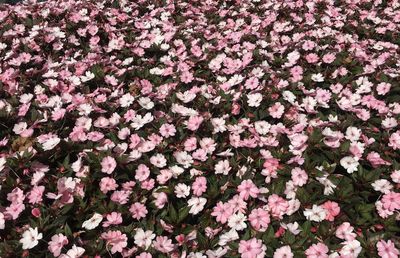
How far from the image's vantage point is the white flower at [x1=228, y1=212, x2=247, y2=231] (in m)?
3.06

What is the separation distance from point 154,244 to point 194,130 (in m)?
1.32

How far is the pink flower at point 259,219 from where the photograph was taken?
3.04 meters

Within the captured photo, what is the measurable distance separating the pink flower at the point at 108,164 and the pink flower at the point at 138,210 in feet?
1.33

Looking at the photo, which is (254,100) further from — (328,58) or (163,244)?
(163,244)

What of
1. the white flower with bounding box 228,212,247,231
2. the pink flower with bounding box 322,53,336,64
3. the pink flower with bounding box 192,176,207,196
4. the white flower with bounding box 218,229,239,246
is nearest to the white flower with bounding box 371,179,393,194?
the white flower with bounding box 228,212,247,231

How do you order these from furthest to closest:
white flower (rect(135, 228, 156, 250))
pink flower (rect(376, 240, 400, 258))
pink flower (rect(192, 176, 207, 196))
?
pink flower (rect(192, 176, 207, 196)) < white flower (rect(135, 228, 156, 250)) < pink flower (rect(376, 240, 400, 258))

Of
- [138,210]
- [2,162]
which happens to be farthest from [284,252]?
[2,162]

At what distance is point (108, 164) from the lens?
11.7 feet

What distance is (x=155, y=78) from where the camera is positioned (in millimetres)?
5078

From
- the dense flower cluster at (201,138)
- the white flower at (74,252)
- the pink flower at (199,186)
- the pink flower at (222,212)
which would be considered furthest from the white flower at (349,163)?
the white flower at (74,252)

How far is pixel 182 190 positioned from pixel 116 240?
0.68m

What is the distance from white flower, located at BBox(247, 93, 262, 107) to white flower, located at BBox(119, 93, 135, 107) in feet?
4.09

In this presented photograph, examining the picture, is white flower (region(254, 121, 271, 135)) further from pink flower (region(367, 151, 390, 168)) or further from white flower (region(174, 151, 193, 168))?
pink flower (region(367, 151, 390, 168))

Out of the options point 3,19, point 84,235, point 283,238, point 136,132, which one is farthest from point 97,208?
point 3,19
